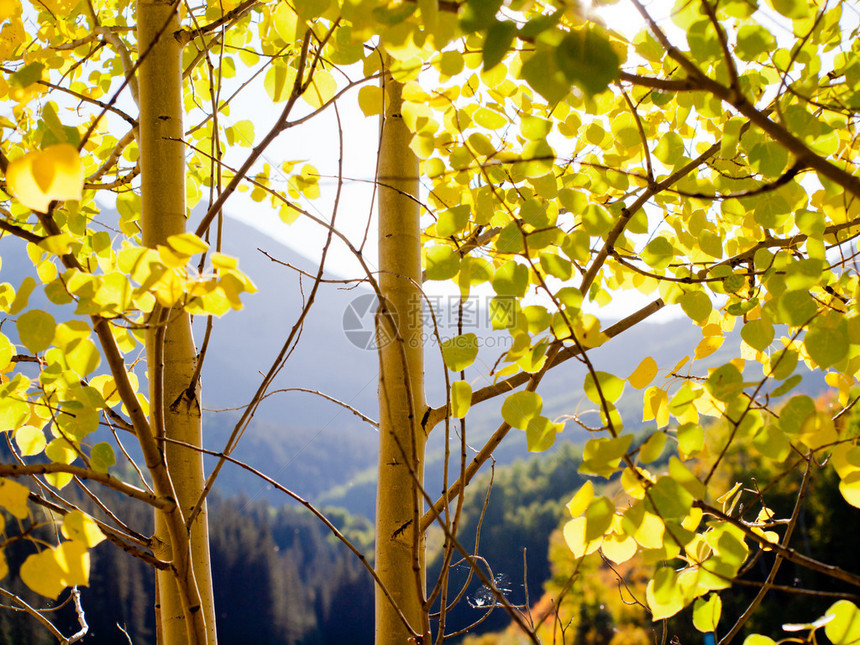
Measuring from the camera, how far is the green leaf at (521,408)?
2.00 ft

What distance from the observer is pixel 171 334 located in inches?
34.2

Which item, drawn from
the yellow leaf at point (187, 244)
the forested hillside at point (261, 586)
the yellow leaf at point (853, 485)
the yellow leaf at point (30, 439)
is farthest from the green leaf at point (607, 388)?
the forested hillside at point (261, 586)

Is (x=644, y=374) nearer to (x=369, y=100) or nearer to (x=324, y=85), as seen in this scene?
(x=369, y=100)

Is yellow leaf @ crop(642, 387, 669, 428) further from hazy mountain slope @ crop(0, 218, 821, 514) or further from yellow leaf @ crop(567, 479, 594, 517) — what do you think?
hazy mountain slope @ crop(0, 218, 821, 514)

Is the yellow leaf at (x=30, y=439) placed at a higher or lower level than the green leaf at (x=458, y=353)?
lower

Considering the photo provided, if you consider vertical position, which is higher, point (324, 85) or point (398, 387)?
point (324, 85)

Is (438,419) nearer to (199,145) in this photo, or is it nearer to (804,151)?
(804,151)

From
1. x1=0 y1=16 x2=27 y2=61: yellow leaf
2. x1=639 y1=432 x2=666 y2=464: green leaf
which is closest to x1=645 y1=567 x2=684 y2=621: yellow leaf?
x1=639 y1=432 x2=666 y2=464: green leaf

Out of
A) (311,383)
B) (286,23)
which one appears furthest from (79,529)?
(311,383)

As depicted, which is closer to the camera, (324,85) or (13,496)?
(13,496)

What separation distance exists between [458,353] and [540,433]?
0.13 metres

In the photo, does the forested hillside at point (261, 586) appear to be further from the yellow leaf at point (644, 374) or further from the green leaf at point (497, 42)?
the green leaf at point (497, 42)

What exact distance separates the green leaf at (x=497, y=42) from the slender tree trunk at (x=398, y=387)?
1.16 ft

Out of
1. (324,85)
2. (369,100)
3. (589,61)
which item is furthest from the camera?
(324,85)
